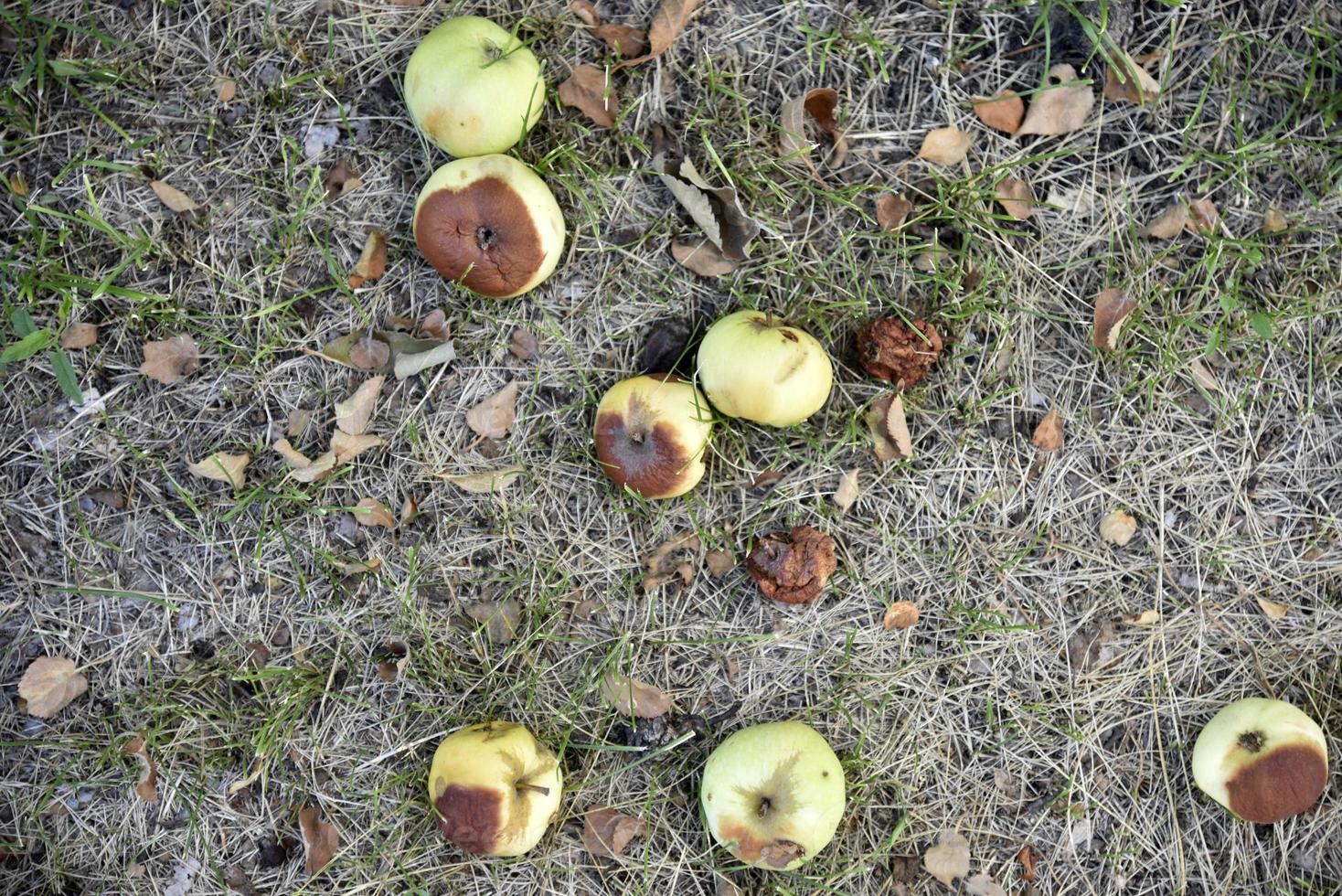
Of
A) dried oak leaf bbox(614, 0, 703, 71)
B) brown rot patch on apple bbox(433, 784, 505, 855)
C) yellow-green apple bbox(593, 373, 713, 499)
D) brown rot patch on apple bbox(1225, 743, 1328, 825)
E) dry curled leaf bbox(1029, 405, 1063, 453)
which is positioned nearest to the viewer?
brown rot patch on apple bbox(433, 784, 505, 855)

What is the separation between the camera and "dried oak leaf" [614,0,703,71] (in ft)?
10.9

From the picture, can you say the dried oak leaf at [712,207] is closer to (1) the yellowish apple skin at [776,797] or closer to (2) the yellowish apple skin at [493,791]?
(1) the yellowish apple skin at [776,797]

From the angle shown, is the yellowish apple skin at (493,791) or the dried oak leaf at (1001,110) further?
the dried oak leaf at (1001,110)

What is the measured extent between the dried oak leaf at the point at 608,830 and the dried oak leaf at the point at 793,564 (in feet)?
2.97

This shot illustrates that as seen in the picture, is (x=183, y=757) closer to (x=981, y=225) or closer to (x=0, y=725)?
(x=0, y=725)

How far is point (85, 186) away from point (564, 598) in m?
2.15

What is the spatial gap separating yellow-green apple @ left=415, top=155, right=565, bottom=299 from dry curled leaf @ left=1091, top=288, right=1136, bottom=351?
189cm

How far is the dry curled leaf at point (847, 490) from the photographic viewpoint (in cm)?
341

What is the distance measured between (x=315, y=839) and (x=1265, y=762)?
10.3 ft

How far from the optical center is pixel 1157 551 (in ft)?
11.4

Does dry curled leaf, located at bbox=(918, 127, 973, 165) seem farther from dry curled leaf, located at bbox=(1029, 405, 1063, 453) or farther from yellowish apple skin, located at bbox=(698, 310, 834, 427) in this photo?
dry curled leaf, located at bbox=(1029, 405, 1063, 453)

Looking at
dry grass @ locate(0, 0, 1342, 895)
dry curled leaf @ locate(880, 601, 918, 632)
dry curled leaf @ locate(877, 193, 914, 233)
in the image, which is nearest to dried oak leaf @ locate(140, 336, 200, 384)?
dry grass @ locate(0, 0, 1342, 895)

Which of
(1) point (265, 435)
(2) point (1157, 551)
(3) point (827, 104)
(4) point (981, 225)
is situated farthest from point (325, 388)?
(2) point (1157, 551)

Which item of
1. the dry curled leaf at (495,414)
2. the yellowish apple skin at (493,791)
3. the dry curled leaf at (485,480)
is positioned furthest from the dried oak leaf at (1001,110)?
the yellowish apple skin at (493,791)
